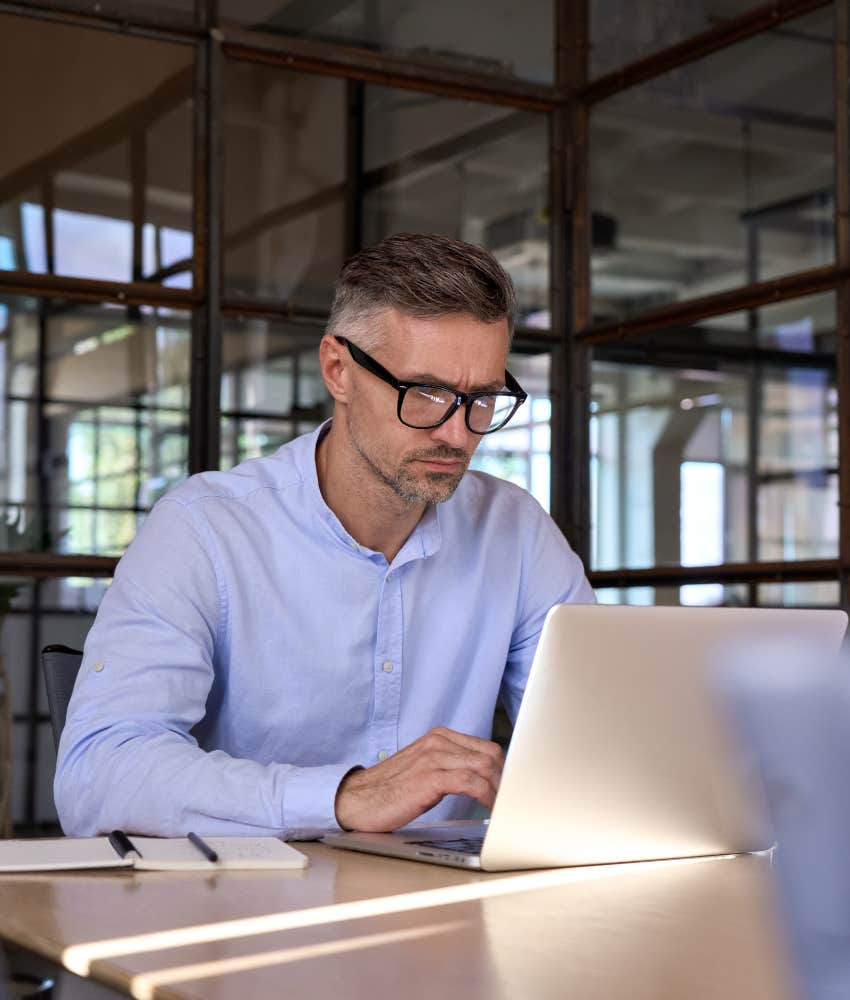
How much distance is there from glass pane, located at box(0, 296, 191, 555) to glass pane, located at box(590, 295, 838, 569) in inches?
45.6

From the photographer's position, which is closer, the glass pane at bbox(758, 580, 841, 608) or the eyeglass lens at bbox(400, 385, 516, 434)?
the eyeglass lens at bbox(400, 385, 516, 434)

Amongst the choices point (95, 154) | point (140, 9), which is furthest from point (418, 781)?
point (140, 9)

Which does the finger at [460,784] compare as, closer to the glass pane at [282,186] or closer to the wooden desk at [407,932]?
the wooden desk at [407,932]

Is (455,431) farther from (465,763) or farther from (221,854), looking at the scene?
(221,854)

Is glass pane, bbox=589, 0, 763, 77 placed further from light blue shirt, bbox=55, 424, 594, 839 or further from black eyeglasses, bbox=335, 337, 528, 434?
black eyeglasses, bbox=335, 337, 528, 434

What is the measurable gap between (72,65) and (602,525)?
5.85 feet

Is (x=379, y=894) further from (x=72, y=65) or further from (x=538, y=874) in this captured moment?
(x=72, y=65)

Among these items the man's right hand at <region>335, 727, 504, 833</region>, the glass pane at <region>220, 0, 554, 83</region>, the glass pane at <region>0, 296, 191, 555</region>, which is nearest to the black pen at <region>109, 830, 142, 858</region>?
the man's right hand at <region>335, 727, 504, 833</region>

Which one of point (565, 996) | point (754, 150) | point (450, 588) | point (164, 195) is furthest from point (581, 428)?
point (565, 996)

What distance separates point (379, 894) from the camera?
48.8 inches

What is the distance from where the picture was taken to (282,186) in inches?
145

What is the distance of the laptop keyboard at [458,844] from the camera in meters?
1.43

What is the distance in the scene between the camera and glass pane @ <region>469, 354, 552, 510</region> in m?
3.87

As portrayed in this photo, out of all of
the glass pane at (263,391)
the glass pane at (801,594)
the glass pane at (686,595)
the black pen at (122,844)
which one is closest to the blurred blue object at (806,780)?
the black pen at (122,844)
